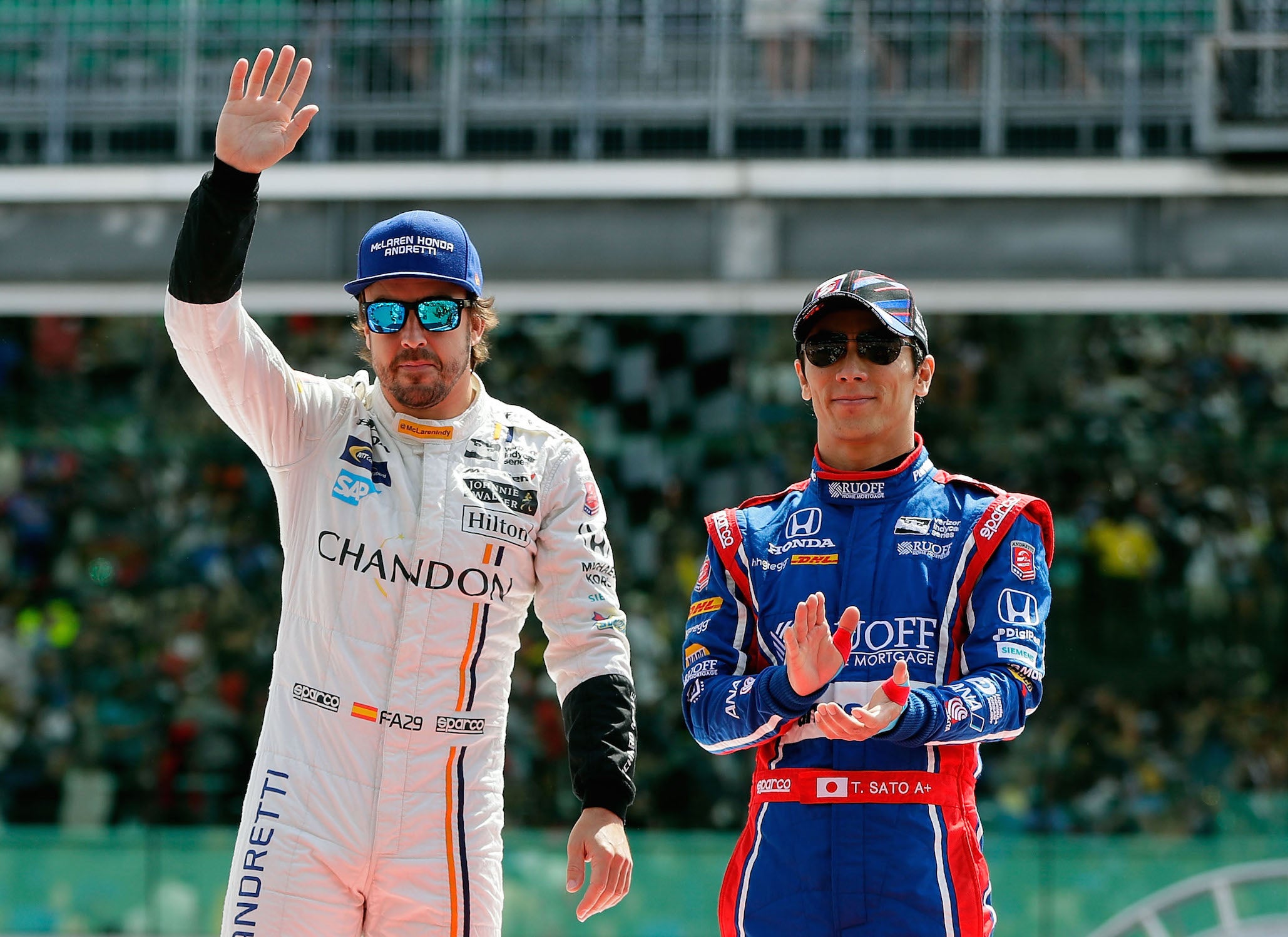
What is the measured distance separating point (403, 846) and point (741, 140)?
766cm

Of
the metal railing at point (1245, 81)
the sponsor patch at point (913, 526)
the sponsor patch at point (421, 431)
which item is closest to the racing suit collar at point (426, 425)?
the sponsor patch at point (421, 431)

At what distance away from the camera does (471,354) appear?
393 centimetres

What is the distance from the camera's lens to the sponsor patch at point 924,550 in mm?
3215

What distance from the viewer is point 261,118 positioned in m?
3.43

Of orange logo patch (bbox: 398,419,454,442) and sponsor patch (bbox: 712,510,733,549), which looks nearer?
sponsor patch (bbox: 712,510,733,549)

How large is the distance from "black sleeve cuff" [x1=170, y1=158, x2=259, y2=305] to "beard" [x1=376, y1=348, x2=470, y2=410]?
0.41 m

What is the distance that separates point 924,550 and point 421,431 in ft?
3.81

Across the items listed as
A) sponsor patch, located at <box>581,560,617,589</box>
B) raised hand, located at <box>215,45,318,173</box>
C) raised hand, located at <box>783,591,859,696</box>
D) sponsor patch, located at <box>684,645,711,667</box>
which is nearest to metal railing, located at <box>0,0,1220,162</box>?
sponsor patch, located at <box>581,560,617,589</box>

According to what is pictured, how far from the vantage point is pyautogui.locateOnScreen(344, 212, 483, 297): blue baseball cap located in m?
3.66

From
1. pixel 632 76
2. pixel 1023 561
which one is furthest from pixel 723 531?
pixel 632 76

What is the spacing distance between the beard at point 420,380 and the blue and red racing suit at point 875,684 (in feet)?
2.35

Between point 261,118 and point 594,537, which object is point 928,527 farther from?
point 261,118

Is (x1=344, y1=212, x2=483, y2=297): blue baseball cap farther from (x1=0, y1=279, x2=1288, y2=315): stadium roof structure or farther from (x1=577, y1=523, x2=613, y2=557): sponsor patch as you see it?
(x1=0, y1=279, x2=1288, y2=315): stadium roof structure

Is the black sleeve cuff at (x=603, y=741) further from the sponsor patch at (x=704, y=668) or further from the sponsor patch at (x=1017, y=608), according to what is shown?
the sponsor patch at (x=1017, y=608)
